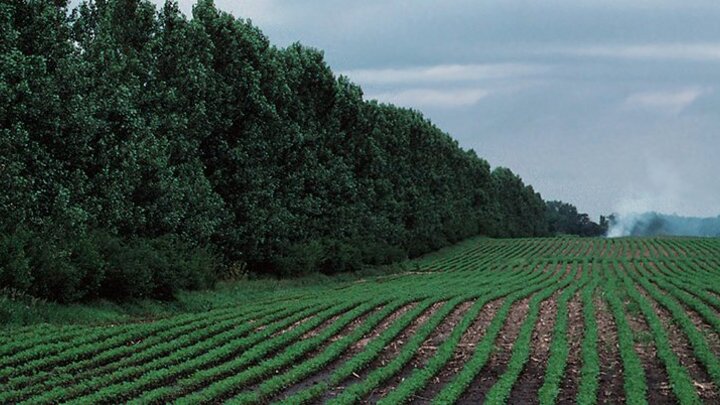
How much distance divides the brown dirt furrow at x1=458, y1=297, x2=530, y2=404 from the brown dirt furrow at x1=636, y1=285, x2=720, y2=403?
3.43 meters

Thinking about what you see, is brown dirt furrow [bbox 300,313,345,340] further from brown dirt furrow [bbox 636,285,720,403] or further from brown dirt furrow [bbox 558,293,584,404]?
brown dirt furrow [bbox 636,285,720,403]

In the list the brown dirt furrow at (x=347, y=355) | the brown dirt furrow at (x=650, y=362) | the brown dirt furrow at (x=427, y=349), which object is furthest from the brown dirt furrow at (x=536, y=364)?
the brown dirt furrow at (x=347, y=355)

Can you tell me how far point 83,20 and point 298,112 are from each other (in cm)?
1369

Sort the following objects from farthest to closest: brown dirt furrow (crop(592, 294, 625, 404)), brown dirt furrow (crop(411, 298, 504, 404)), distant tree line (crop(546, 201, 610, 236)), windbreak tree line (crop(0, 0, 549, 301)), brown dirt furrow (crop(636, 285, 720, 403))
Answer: distant tree line (crop(546, 201, 610, 236)) → windbreak tree line (crop(0, 0, 549, 301)) → brown dirt furrow (crop(636, 285, 720, 403)) → brown dirt furrow (crop(411, 298, 504, 404)) → brown dirt furrow (crop(592, 294, 625, 404))

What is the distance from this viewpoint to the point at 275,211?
37.4 meters

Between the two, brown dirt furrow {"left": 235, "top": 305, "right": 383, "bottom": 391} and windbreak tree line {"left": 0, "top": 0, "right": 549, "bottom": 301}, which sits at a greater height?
windbreak tree line {"left": 0, "top": 0, "right": 549, "bottom": 301}

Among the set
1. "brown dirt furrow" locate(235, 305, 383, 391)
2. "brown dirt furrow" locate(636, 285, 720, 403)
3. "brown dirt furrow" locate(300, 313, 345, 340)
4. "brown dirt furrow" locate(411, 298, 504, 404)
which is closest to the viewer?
"brown dirt furrow" locate(411, 298, 504, 404)

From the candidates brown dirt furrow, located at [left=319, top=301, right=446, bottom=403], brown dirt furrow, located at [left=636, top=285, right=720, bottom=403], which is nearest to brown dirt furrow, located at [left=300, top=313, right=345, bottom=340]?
brown dirt furrow, located at [left=319, top=301, right=446, bottom=403]

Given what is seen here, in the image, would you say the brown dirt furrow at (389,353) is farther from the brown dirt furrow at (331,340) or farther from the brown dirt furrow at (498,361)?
the brown dirt furrow at (498,361)

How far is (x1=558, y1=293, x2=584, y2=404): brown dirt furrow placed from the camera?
1368 centimetres

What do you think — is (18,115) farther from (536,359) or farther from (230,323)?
(536,359)

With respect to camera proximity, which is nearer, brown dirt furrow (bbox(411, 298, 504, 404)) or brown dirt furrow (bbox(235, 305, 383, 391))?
brown dirt furrow (bbox(411, 298, 504, 404))

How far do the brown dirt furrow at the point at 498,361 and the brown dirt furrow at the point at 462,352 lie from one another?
0.48m

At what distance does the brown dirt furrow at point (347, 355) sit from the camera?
45.4 ft
